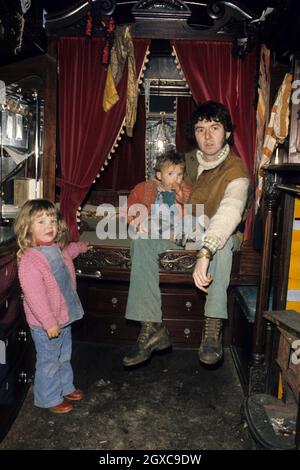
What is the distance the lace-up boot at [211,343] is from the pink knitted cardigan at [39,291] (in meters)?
1.04

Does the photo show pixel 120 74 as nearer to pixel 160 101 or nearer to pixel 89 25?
pixel 89 25

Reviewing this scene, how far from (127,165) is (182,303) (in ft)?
13.9

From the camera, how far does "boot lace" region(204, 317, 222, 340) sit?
313cm

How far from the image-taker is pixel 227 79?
412cm

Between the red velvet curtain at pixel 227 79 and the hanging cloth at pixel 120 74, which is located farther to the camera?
the red velvet curtain at pixel 227 79

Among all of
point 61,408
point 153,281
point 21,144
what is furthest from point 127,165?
point 61,408

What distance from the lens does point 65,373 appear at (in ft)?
10.6

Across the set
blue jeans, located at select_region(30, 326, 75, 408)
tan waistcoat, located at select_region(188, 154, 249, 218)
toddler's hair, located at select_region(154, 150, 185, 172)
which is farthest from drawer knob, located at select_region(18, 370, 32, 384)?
toddler's hair, located at select_region(154, 150, 185, 172)

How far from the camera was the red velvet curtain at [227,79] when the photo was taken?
409 cm

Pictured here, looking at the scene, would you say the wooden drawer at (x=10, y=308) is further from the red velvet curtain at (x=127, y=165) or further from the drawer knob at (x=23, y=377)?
the red velvet curtain at (x=127, y=165)

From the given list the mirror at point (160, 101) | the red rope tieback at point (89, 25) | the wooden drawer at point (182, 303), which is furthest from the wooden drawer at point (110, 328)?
the mirror at point (160, 101)

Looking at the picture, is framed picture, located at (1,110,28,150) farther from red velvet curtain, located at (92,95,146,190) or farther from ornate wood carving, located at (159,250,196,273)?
red velvet curtain, located at (92,95,146,190)

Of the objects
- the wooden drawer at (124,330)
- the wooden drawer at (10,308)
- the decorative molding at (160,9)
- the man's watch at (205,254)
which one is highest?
the decorative molding at (160,9)
